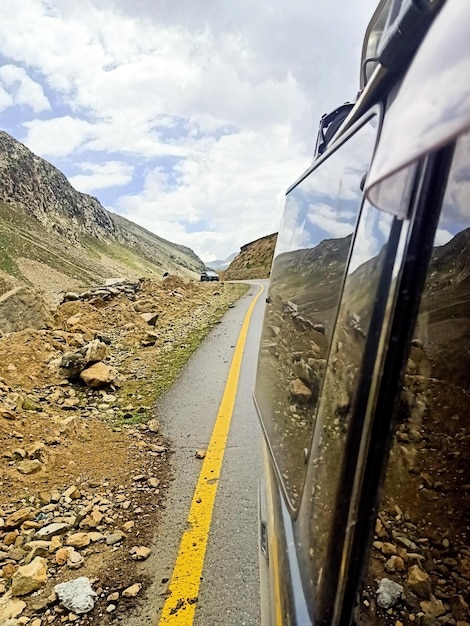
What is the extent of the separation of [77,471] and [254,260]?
160 feet

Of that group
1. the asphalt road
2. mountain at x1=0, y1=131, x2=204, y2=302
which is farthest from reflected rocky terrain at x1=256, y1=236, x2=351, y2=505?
mountain at x1=0, y1=131, x2=204, y2=302

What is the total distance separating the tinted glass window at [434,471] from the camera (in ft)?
2.92

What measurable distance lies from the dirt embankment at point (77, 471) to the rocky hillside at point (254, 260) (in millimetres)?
35853

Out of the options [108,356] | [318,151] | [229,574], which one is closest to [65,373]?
[108,356]

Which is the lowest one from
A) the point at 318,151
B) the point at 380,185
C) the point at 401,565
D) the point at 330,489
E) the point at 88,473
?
the point at 88,473

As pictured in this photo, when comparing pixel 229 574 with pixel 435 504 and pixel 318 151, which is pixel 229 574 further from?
pixel 318 151

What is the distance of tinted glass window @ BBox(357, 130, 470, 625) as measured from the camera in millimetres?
891

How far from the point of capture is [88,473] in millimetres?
3938

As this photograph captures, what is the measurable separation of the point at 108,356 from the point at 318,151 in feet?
19.2

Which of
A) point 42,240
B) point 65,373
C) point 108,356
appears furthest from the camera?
point 42,240

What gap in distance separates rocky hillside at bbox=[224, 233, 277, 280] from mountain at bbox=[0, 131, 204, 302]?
14.1 metres

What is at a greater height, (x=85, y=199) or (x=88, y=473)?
(x=85, y=199)

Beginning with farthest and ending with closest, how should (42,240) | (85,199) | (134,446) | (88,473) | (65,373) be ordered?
1. (85,199)
2. (42,240)
3. (65,373)
4. (134,446)
5. (88,473)

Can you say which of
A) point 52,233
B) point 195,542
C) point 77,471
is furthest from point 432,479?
point 52,233
